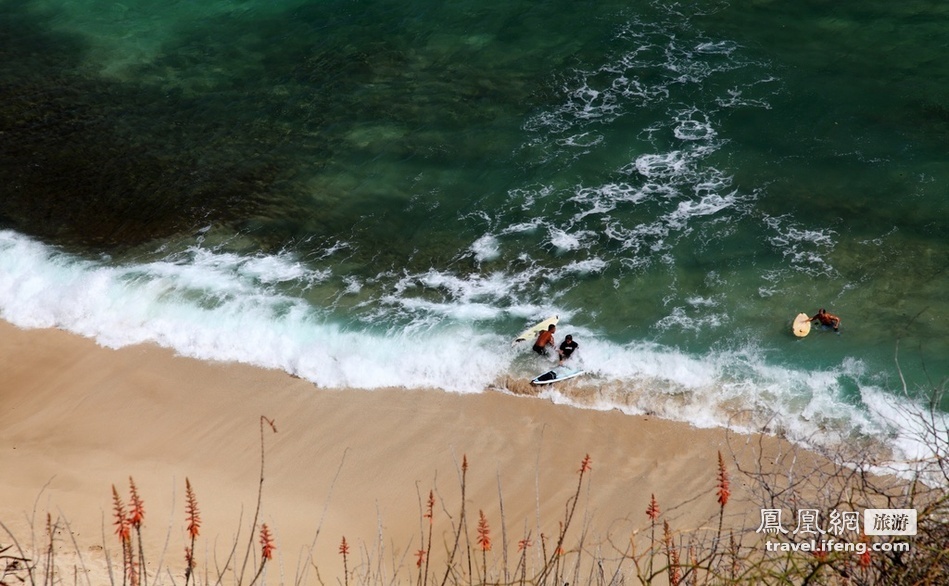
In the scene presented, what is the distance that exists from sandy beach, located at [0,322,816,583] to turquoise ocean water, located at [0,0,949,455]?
0.71m

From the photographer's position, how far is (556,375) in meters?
17.2

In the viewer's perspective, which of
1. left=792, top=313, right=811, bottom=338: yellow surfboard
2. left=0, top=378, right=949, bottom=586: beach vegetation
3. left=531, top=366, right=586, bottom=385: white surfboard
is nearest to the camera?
left=0, top=378, right=949, bottom=586: beach vegetation

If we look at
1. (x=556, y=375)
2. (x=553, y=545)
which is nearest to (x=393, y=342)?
(x=556, y=375)

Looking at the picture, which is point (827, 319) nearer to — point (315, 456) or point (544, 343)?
point (544, 343)

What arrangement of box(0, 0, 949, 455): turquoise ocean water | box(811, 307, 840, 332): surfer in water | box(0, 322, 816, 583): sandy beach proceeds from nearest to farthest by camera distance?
box(0, 322, 816, 583): sandy beach
box(811, 307, 840, 332): surfer in water
box(0, 0, 949, 455): turquoise ocean water

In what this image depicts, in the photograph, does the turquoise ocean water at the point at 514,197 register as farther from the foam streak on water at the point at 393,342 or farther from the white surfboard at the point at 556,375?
the white surfboard at the point at 556,375

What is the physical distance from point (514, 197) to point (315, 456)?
886 cm

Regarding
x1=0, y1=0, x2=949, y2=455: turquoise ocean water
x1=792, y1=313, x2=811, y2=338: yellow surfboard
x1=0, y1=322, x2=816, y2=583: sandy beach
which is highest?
x1=0, y1=0, x2=949, y2=455: turquoise ocean water

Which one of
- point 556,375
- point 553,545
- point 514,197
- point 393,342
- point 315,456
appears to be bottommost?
point 553,545

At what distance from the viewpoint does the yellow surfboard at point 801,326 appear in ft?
57.5

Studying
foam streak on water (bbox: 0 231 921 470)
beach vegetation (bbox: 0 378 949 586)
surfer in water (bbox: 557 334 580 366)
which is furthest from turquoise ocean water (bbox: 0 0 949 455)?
beach vegetation (bbox: 0 378 949 586)

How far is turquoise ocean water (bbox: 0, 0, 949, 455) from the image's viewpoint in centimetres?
1783

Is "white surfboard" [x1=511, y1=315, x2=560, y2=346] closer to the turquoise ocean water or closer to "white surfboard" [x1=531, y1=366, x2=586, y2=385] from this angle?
the turquoise ocean water

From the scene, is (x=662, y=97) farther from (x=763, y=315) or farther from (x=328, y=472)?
(x=328, y=472)
